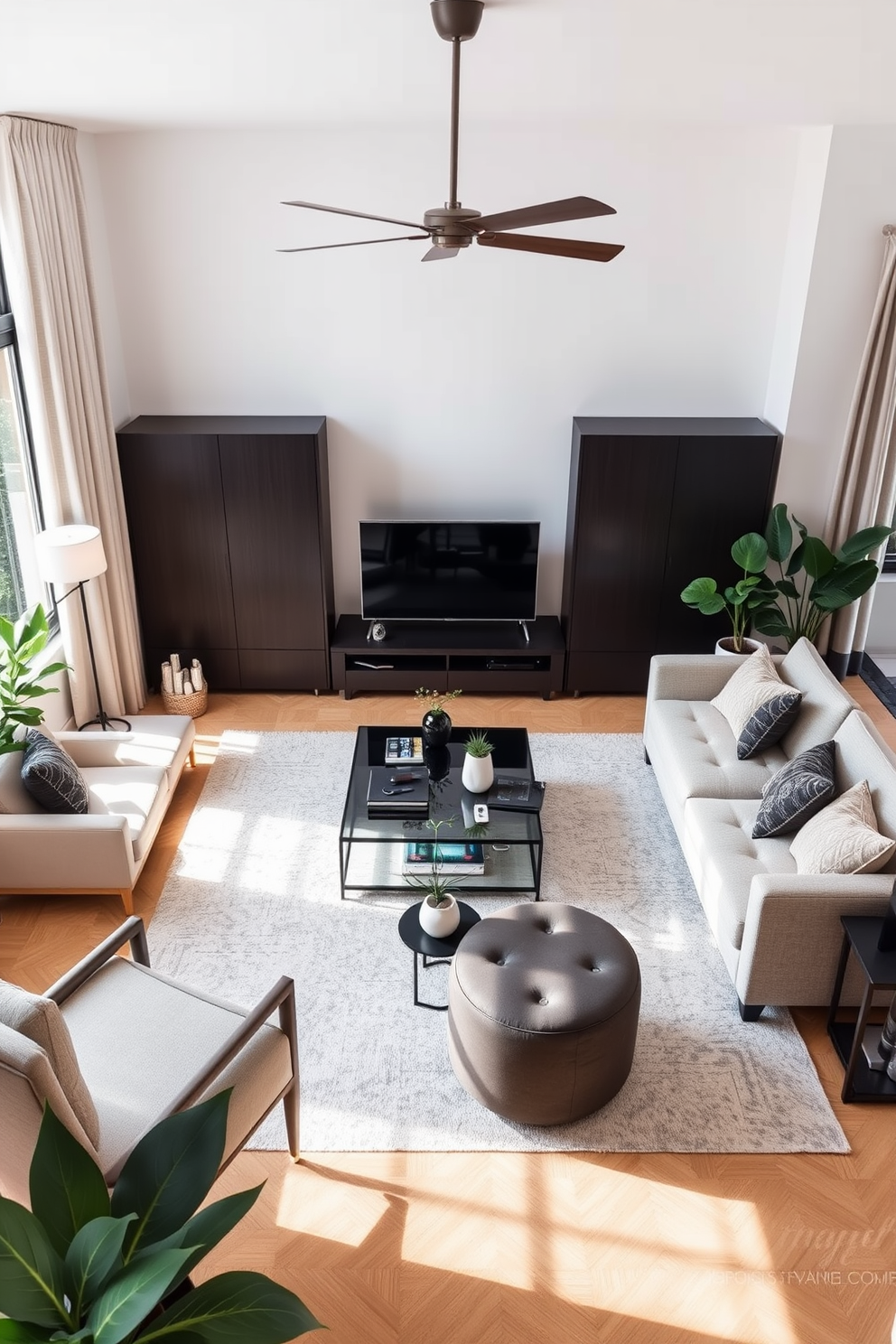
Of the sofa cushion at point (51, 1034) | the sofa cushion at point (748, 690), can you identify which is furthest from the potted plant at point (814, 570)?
the sofa cushion at point (51, 1034)

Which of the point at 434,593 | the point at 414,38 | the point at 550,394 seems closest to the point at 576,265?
the point at 550,394

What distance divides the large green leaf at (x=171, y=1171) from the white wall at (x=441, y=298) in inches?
189

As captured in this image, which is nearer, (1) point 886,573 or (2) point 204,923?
(2) point 204,923

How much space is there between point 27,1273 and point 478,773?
3.11 m

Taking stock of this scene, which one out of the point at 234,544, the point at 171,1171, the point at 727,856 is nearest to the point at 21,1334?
the point at 171,1171

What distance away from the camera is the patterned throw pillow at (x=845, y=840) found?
3641 millimetres

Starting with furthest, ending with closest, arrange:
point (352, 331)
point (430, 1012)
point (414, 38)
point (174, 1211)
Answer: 1. point (352, 331)
2. point (430, 1012)
3. point (414, 38)
4. point (174, 1211)

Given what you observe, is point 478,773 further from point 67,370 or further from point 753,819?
point 67,370

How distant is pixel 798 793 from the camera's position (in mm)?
4082

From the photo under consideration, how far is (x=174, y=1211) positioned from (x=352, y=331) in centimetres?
502

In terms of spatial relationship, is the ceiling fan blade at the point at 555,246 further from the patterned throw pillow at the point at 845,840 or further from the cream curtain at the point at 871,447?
the cream curtain at the point at 871,447

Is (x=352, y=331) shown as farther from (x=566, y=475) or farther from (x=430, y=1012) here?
(x=430, y=1012)

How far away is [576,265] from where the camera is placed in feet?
18.7

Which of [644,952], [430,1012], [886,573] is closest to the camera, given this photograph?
[430,1012]
